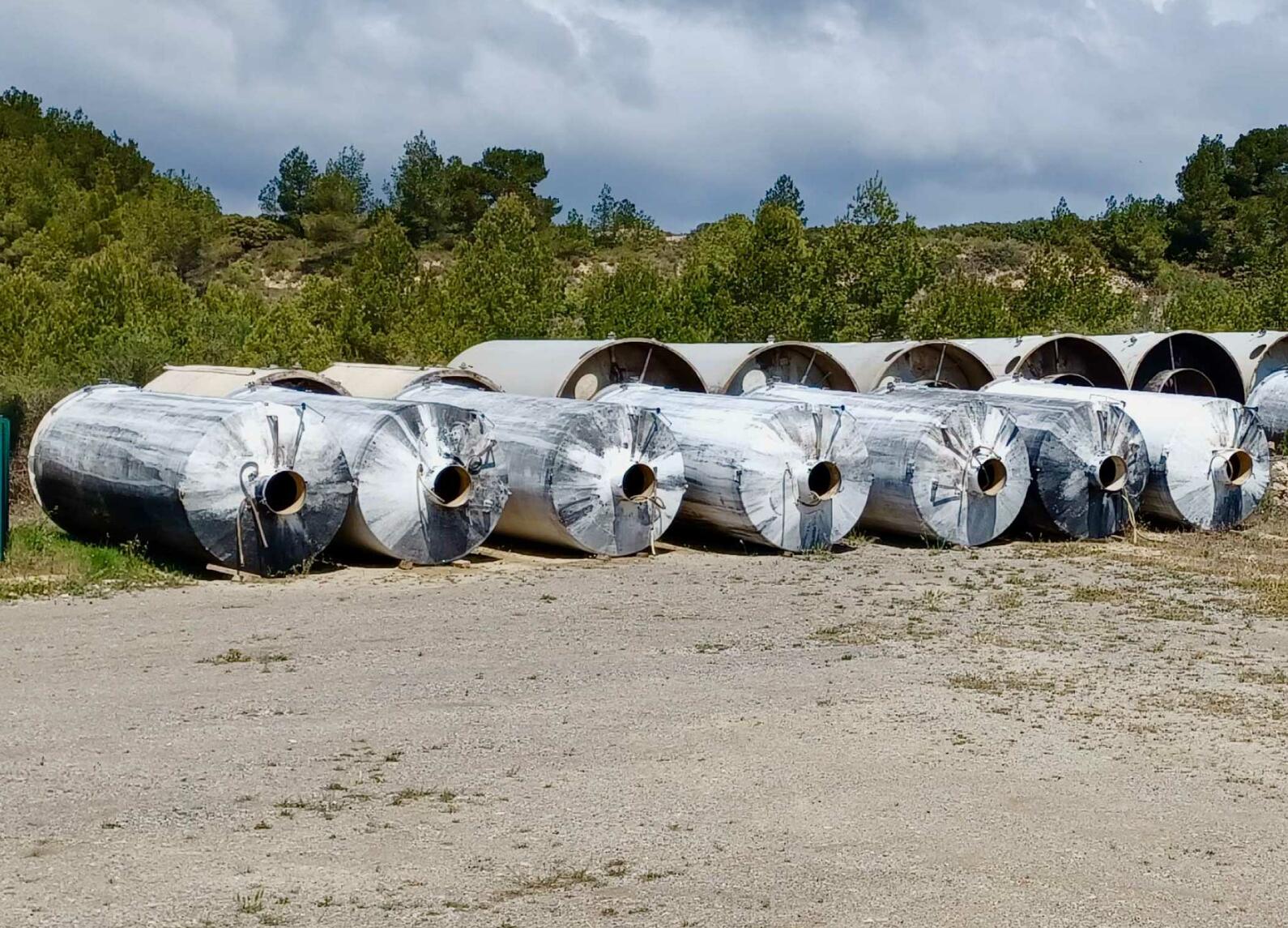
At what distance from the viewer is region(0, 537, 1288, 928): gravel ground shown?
228 inches

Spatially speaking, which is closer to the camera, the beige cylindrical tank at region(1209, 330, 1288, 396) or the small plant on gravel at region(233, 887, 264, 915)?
the small plant on gravel at region(233, 887, 264, 915)

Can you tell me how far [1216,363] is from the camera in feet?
93.6

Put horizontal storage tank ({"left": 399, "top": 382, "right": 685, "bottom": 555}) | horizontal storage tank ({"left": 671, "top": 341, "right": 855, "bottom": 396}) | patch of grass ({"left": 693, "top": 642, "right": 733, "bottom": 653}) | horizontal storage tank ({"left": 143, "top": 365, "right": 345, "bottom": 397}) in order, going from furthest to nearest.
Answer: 1. horizontal storage tank ({"left": 671, "top": 341, "right": 855, "bottom": 396})
2. horizontal storage tank ({"left": 143, "top": 365, "right": 345, "bottom": 397})
3. horizontal storage tank ({"left": 399, "top": 382, "right": 685, "bottom": 555})
4. patch of grass ({"left": 693, "top": 642, "right": 733, "bottom": 653})

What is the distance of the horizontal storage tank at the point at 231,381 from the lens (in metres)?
18.3

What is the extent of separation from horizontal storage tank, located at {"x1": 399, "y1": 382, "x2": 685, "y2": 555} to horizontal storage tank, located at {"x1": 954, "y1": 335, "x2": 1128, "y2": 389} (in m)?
11.1

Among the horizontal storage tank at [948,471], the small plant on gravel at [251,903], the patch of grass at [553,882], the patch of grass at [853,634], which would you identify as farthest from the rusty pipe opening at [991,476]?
the small plant on gravel at [251,903]

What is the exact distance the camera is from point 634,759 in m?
7.80

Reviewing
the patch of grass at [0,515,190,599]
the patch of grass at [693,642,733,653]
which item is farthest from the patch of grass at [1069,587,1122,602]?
the patch of grass at [0,515,190,599]

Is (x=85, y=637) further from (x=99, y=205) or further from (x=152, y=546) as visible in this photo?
(x=99, y=205)

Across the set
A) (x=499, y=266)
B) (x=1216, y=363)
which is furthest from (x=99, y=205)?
(x=1216, y=363)

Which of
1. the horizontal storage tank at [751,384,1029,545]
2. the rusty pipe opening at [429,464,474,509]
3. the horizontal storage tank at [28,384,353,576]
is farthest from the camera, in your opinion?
the horizontal storage tank at [751,384,1029,545]

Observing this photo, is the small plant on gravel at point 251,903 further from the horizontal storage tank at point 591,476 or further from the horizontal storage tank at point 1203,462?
the horizontal storage tank at point 1203,462

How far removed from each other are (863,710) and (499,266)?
26.0 metres

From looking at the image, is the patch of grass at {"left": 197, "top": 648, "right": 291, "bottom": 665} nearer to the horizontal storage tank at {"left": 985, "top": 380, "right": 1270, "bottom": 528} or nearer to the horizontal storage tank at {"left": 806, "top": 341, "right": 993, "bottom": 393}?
the horizontal storage tank at {"left": 985, "top": 380, "right": 1270, "bottom": 528}
